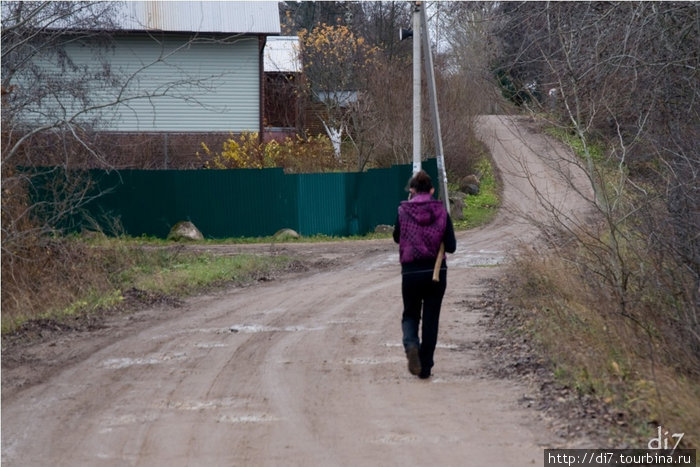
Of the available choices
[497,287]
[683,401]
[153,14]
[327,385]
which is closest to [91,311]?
[327,385]

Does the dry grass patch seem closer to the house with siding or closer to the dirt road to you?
the dirt road

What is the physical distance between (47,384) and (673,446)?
5464 millimetres

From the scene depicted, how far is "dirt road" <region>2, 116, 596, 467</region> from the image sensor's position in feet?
19.0

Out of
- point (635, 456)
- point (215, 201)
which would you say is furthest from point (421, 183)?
point (215, 201)

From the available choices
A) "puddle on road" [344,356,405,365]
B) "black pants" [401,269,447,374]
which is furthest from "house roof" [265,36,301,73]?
"black pants" [401,269,447,374]

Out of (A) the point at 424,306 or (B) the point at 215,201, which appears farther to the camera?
(B) the point at 215,201

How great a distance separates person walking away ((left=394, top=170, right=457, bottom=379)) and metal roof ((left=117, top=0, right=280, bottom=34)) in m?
22.8

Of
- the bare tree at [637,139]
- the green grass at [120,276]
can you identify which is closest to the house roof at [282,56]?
the green grass at [120,276]

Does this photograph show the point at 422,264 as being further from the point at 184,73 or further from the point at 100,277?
the point at 184,73

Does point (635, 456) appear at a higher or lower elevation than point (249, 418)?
higher

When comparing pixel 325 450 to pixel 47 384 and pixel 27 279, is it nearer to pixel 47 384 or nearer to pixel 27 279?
pixel 47 384

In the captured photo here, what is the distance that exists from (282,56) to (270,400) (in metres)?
34.5

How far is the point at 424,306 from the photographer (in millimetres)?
7535

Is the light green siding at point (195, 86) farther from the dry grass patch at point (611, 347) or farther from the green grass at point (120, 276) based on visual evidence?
the dry grass patch at point (611, 347)
